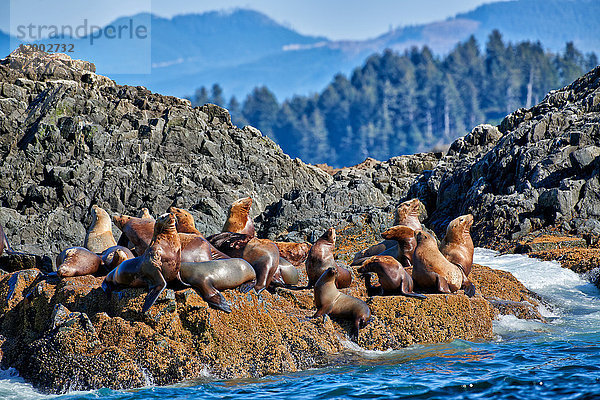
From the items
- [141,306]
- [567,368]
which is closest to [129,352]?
[141,306]

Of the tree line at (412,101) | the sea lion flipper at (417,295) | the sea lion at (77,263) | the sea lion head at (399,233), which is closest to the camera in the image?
the sea lion at (77,263)

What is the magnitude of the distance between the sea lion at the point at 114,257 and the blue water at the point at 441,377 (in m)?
2.21

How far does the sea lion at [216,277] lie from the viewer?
29.1 feet

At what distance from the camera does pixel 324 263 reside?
34.3 feet

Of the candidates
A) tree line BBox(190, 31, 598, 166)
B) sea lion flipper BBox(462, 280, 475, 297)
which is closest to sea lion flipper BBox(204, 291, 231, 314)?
sea lion flipper BBox(462, 280, 475, 297)

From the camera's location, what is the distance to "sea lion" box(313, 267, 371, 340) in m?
9.73

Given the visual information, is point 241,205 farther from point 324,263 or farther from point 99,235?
point 324,263

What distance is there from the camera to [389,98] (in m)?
136

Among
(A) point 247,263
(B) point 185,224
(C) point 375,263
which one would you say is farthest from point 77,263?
(C) point 375,263

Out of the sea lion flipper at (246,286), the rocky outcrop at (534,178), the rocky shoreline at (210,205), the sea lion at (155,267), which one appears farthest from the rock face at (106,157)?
the sea lion flipper at (246,286)

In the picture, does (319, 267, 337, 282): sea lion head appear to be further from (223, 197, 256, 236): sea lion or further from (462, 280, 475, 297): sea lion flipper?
(223, 197, 256, 236): sea lion

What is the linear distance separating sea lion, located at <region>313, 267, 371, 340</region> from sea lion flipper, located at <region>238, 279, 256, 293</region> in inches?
33.4

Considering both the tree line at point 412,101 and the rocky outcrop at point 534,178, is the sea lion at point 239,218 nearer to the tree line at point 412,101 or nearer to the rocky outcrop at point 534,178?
the rocky outcrop at point 534,178

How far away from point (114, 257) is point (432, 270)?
15.0ft
